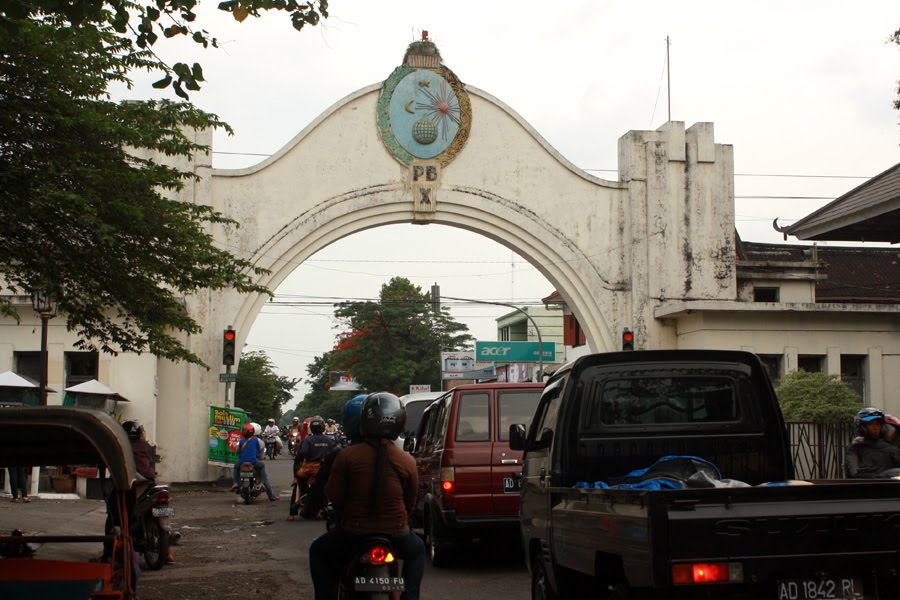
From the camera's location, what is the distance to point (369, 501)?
6.07m

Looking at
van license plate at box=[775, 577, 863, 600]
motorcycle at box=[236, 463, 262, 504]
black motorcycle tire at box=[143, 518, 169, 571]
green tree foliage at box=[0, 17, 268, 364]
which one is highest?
green tree foliage at box=[0, 17, 268, 364]

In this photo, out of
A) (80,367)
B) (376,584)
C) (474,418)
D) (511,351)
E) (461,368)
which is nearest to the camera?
(376,584)

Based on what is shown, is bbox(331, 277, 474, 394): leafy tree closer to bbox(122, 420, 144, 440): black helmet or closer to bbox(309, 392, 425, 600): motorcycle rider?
bbox(122, 420, 144, 440): black helmet

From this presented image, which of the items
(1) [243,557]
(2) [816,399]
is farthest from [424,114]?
(1) [243,557]

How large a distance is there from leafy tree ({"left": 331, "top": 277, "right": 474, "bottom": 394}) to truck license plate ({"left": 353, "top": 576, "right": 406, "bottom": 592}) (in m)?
70.1

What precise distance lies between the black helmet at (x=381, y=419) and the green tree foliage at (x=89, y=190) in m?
6.56

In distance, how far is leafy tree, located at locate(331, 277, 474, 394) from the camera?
76.9m

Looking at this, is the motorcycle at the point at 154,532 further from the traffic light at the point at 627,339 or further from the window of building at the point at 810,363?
the window of building at the point at 810,363

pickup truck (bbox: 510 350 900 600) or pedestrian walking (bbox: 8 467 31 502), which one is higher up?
pickup truck (bbox: 510 350 900 600)

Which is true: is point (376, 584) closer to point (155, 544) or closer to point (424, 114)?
point (155, 544)

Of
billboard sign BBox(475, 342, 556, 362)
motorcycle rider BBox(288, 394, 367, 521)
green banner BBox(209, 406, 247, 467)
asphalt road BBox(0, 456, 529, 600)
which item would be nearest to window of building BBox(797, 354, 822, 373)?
green banner BBox(209, 406, 247, 467)

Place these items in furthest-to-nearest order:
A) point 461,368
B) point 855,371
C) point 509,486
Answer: point 461,368 < point 855,371 < point 509,486

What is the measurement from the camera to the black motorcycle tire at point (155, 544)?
40.4ft

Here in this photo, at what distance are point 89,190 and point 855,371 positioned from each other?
79.0 ft
